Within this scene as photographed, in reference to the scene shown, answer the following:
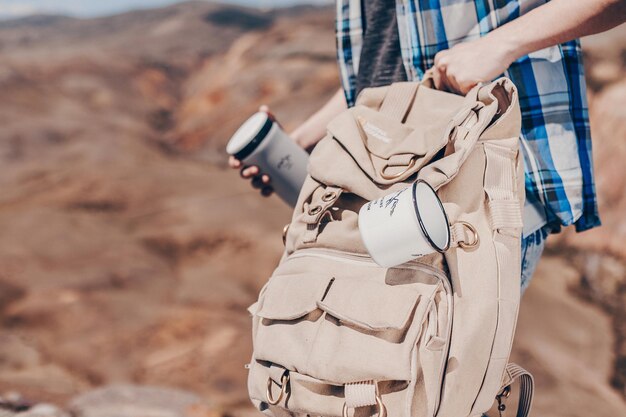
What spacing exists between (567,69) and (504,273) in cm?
45

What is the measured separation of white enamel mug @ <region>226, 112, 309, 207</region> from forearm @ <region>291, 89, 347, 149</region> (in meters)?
0.07

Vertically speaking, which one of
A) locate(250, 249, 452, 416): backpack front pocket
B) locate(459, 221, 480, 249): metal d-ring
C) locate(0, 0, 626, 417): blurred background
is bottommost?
locate(0, 0, 626, 417): blurred background

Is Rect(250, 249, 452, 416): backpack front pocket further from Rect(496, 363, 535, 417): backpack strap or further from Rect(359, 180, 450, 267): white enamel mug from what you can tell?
Rect(496, 363, 535, 417): backpack strap

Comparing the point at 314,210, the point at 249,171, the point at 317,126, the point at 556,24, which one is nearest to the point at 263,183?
the point at 249,171

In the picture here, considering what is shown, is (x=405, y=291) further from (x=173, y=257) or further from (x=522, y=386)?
(x=173, y=257)

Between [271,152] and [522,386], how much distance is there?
2.27 feet

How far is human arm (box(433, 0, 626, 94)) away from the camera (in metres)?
0.95

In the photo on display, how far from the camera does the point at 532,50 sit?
993 mm

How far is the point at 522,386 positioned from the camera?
109cm

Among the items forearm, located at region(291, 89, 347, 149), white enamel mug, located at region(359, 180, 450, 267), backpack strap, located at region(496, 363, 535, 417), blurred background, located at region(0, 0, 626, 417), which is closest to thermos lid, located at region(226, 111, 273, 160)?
forearm, located at region(291, 89, 347, 149)

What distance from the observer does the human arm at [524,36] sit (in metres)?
0.95

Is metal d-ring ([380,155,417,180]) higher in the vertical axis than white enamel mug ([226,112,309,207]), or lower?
higher

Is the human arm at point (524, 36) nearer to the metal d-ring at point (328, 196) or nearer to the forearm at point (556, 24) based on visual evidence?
the forearm at point (556, 24)

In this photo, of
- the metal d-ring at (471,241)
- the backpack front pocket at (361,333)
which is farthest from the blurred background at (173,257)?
the metal d-ring at (471,241)
